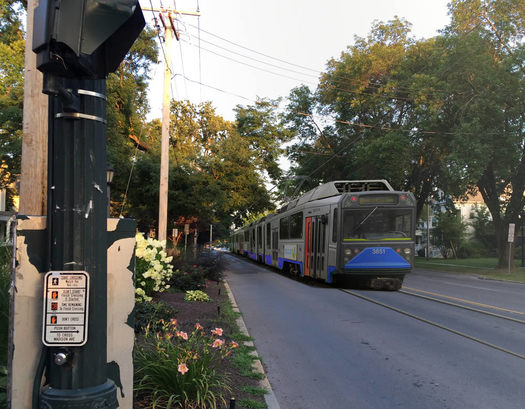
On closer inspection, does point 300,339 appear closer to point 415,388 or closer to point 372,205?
point 415,388

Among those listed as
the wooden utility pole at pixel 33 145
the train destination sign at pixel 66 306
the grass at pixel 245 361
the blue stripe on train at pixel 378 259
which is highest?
the wooden utility pole at pixel 33 145

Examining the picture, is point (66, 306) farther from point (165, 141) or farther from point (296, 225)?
point (296, 225)

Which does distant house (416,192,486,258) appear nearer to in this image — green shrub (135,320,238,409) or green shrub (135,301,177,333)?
green shrub (135,301,177,333)

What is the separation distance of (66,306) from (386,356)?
5.71m

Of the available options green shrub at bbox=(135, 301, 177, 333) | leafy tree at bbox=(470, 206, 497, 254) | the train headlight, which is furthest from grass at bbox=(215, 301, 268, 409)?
leafy tree at bbox=(470, 206, 497, 254)

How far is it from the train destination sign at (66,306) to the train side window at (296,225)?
1623 centimetres

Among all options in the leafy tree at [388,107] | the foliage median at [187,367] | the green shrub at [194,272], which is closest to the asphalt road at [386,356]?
the foliage median at [187,367]

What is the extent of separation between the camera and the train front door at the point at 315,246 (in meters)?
15.3

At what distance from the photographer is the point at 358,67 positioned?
31.3m

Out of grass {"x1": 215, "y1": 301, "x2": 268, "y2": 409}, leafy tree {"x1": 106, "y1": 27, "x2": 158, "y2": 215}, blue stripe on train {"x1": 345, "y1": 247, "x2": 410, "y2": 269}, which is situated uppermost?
leafy tree {"x1": 106, "y1": 27, "x2": 158, "y2": 215}

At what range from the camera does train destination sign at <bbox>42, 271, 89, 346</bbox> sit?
90.6 inches

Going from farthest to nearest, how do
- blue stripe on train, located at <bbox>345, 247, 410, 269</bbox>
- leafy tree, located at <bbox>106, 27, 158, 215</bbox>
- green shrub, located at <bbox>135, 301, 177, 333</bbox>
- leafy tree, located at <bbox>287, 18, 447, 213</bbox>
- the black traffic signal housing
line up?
leafy tree, located at <bbox>287, 18, 447, 213</bbox> → leafy tree, located at <bbox>106, 27, 158, 215</bbox> → blue stripe on train, located at <bbox>345, 247, 410, 269</bbox> → green shrub, located at <bbox>135, 301, 177, 333</bbox> → the black traffic signal housing

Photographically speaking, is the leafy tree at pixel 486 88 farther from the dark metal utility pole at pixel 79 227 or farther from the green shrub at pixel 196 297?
the dark metal utility pole at pixel 79 227

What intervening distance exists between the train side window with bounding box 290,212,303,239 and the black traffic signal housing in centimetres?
1638
